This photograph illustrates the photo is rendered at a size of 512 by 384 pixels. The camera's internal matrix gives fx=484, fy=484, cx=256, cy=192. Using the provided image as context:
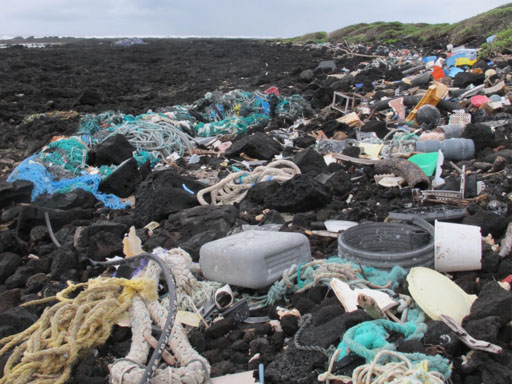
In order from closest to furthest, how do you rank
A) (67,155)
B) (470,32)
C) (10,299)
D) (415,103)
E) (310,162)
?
(10,299), (310,162), (67,155), (415,103), (470,32)

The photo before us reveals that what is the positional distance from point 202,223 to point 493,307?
2.72 metres

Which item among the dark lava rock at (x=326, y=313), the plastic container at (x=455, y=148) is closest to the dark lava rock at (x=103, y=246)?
the dark lava rock at (x=326, y=313)

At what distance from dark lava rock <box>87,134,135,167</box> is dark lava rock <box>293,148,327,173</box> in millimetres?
2799

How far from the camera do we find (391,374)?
79.6 inches

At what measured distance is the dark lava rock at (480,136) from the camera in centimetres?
582

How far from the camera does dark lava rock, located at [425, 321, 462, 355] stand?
230 cm

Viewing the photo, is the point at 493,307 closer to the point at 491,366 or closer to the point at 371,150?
the point at 491,366

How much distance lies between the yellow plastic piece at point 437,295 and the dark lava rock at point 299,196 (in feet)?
6.29

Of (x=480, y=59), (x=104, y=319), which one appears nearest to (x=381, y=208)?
(x=104, y=319)

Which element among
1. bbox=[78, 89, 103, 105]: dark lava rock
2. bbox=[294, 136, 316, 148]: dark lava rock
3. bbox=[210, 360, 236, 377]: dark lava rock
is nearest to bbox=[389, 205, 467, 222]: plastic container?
bbox=[210, 360, 236, 377]: dark lava rock

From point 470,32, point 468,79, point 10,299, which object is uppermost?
point 470,32

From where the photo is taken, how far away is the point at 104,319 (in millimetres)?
2721

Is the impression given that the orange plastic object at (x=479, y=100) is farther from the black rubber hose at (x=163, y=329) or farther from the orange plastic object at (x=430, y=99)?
the black rubber hose at (x=163, y=329)

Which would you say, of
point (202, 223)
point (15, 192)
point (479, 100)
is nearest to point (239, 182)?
point (202, 223)
